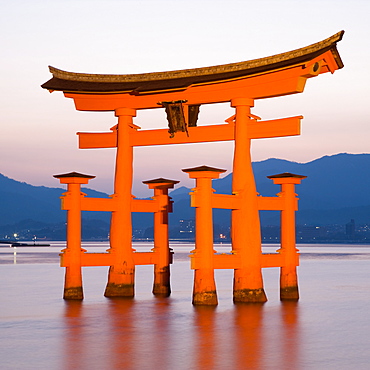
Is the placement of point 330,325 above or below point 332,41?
below

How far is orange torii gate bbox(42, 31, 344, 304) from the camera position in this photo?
21547mm

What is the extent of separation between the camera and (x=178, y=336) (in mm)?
17750

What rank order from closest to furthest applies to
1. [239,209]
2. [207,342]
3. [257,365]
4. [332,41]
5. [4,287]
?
[257,365] → [207,342] → [332,41] → [239,209] → [4,287]

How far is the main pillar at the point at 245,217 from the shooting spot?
22.1 m

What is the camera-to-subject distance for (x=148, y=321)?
20.5 m

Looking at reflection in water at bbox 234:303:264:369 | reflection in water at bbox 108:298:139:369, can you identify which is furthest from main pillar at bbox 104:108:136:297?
reflection in water at bbox 234:303:264:369

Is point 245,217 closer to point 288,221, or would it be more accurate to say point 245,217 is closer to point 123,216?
point 288,221

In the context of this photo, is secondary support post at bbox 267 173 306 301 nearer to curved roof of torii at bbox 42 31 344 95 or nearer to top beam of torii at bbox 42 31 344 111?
top beam of torii at bbox 42 31 344 111

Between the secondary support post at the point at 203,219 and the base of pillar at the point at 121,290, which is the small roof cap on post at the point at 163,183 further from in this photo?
the secondary support post at the point at 203,219

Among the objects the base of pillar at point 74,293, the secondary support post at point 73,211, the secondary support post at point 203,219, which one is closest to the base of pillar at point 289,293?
the secondary support post at point 203,219

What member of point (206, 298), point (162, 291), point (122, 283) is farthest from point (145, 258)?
point (206, 298)

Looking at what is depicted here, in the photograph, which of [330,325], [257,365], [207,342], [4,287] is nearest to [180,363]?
[257,365]

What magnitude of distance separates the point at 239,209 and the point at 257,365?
862cm

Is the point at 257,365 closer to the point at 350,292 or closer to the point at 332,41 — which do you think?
the point at 332,41
